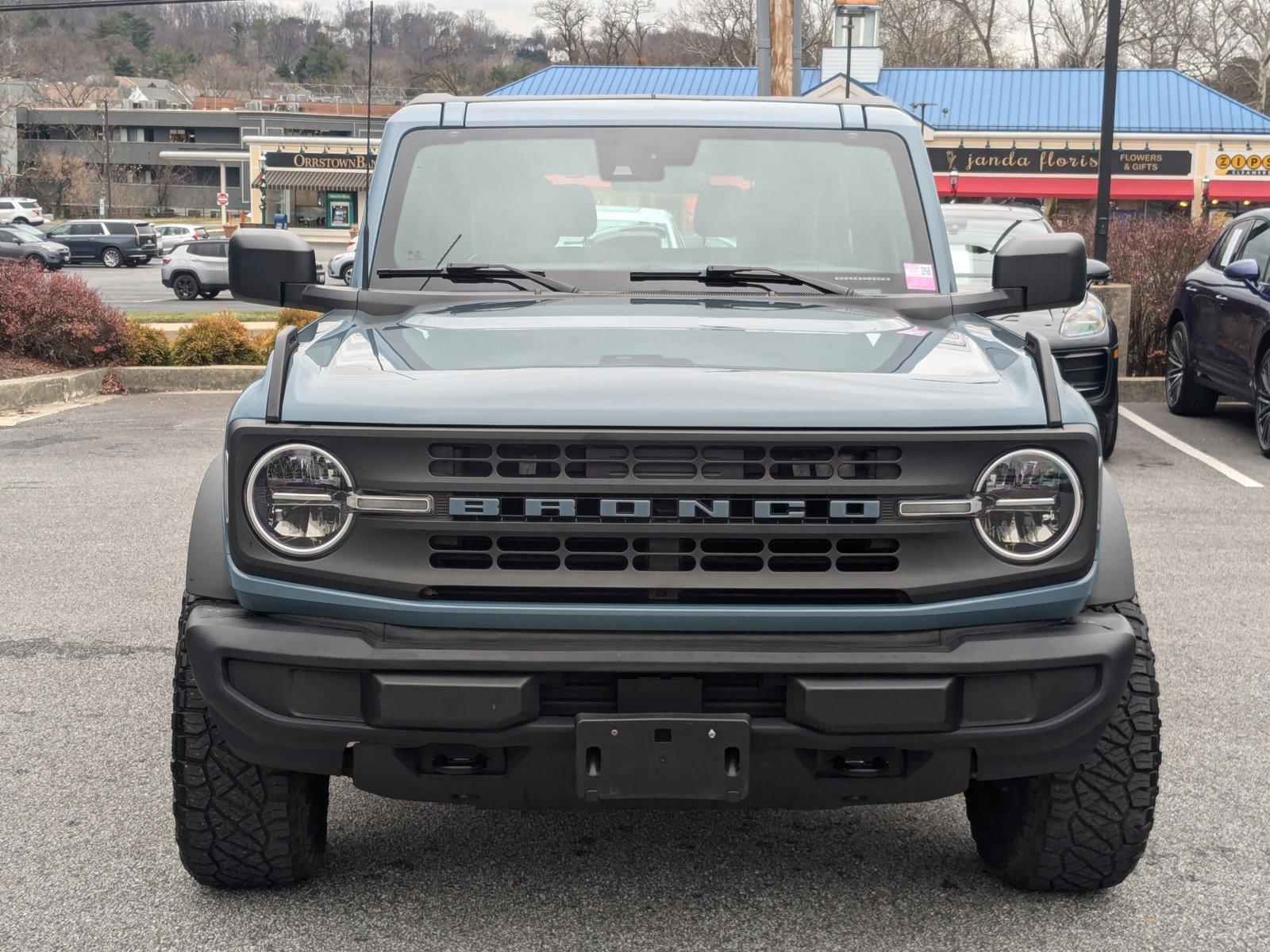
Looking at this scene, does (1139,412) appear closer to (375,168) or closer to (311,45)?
(375,168)

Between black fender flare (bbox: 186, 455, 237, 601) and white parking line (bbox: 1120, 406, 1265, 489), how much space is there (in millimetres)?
7774

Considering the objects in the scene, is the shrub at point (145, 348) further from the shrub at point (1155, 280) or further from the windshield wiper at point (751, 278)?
the windshield wiper at point (751, 278)

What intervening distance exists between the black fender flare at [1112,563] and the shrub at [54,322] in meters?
12.9

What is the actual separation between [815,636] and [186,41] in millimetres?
184667

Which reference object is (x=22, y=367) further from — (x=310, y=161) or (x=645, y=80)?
(x=310, y=161)

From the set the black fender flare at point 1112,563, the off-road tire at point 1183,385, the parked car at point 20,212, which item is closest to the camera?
the black fender flare at point 1112,563

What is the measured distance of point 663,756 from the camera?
2801 millimetres

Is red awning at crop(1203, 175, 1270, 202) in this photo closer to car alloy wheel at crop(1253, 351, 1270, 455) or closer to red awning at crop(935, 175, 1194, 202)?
red awning at crop(935, 175, 1194, 202)

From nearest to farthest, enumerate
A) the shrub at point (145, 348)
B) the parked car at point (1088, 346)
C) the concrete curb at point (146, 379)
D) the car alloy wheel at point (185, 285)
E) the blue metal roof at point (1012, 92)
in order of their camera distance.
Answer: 1. the parked car at point (1088, 346)
2. the concrete curb at point (146, 379)
3. the shrub at point (145, 348)
4. the car alloy wheel at point (185, 285)
5. the blue metal roof at point (1012, 92)

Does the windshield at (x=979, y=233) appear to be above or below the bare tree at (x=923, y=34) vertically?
below

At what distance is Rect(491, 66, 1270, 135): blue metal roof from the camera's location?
5134 cm

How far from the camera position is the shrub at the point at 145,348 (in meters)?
14.8

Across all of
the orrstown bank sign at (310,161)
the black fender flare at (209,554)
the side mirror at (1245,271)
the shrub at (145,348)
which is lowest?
the shrub at (145,348)

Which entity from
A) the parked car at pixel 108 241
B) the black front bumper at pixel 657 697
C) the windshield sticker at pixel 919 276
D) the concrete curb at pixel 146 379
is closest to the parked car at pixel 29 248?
the parked car at pixel 108 241
